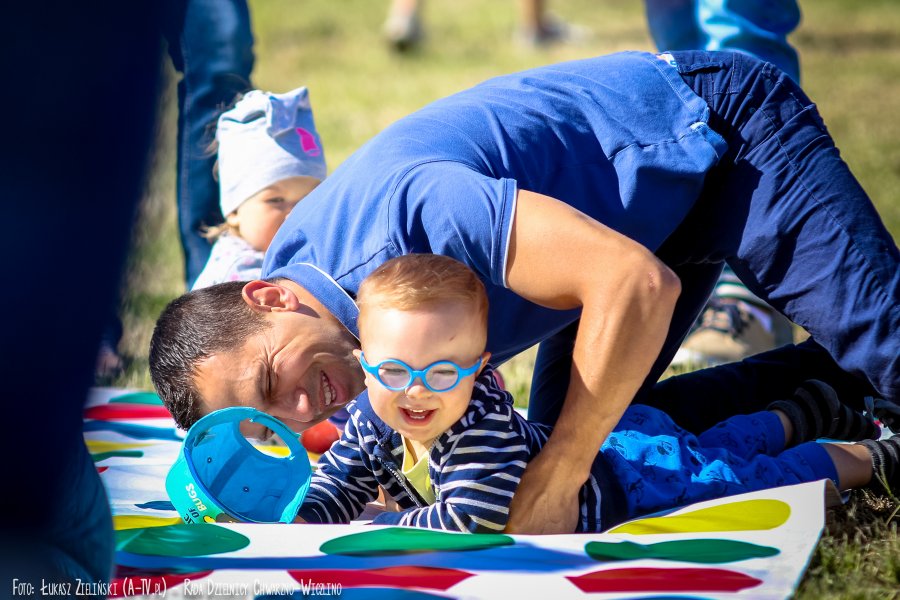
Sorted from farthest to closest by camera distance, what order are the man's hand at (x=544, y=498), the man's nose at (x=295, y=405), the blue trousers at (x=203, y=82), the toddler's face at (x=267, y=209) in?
the blue trousers at (x=203, y=82)
the toddler's face at (x=267, y=209)
the man's nose at (x=295, y=405)
the man's hand at (x=544, y=498)

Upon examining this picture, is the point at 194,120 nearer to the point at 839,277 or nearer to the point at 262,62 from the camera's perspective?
the point at 839,277

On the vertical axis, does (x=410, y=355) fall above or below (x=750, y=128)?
below

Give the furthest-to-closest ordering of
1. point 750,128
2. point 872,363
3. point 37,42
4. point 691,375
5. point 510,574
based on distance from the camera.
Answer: point 691,375 → point 750,128 → point 872,363 → point 510,574 → point 37,42

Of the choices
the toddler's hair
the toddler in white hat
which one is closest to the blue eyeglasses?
the toddler's hair

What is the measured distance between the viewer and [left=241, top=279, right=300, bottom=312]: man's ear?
2295 millimetres

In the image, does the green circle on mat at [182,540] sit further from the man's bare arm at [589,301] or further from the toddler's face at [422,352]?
the man's bare arm at [589,301]

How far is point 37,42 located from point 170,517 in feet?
5.08

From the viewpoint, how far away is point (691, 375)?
2.84 meters


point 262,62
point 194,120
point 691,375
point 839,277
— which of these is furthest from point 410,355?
point 262,62

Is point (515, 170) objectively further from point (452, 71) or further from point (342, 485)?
point (452, 71)

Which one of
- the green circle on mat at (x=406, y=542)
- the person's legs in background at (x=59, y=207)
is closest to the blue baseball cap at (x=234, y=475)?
the green circle on mat at (x=406, y=542)

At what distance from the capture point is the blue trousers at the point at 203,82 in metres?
3.64

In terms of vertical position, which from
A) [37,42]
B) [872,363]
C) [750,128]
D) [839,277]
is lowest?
[872,363]

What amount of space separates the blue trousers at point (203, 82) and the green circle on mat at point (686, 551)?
7.33 feet
